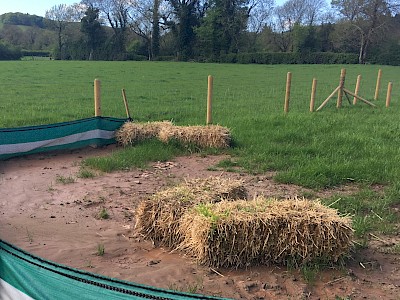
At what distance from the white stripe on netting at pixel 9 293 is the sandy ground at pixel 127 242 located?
68.9 inches

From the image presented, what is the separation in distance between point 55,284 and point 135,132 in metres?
7.60

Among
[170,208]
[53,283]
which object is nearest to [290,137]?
[170,208]

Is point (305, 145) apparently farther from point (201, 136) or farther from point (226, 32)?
point (226, 32)

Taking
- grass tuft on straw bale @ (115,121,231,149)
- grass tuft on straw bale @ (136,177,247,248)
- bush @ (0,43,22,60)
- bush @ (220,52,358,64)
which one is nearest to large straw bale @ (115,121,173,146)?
grass tuft on straw bale @ (115,121,231,149)

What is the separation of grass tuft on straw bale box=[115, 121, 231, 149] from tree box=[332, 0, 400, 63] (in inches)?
2253

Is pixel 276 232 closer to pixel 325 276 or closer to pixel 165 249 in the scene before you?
pixel 325 276

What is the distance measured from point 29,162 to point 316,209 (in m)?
5.79

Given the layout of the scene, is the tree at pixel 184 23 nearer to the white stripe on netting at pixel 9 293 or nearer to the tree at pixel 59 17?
the tree at pixel 59 17

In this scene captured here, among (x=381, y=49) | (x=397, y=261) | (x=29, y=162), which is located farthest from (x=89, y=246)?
(x=381, y=49)

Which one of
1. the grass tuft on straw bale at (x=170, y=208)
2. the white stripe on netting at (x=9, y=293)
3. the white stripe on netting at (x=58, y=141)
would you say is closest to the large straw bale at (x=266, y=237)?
the grass tuft on straw bale at (x=170, y=208)

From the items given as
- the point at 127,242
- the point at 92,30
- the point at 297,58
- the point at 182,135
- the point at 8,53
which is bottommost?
the point at 127,242

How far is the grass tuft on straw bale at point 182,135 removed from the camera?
30.7ft

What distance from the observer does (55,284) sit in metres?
2.04

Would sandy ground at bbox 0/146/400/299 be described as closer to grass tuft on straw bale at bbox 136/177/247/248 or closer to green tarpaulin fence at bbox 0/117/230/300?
grass tuft on straw bale at bbox 136/177/247/248
